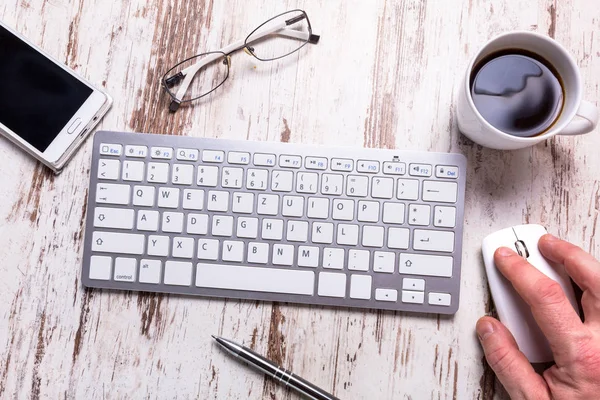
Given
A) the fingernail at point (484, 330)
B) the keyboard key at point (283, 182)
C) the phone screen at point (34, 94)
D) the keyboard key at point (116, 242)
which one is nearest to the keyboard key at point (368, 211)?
the keyboard key at point (283, 182)

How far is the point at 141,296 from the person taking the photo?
689 mm

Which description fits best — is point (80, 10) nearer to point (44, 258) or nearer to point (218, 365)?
point (44, 258)

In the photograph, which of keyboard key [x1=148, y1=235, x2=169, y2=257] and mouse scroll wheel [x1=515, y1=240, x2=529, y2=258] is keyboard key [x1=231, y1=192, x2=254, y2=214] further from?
mouse scroll wheel [x1=515, y1=240, x2=529, y2=258]

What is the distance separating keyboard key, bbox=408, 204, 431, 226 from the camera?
0.66 m

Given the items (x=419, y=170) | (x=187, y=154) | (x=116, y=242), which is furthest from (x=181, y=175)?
(x=419, y=170)

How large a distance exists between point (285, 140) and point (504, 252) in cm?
35

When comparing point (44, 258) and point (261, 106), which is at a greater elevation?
point (261, 106)

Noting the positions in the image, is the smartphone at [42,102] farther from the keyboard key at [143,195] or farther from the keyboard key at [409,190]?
the keyboard key at [409,190]

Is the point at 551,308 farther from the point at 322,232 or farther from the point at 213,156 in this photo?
the point at 213,156

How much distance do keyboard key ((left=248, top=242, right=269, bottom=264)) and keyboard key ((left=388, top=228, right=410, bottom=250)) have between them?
0.17m

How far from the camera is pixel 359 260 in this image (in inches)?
25.9

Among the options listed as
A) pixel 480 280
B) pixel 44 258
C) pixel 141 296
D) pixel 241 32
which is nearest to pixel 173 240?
pixel 141 296

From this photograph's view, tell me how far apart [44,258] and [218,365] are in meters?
0.30

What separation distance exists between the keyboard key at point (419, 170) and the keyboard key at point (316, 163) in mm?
122
